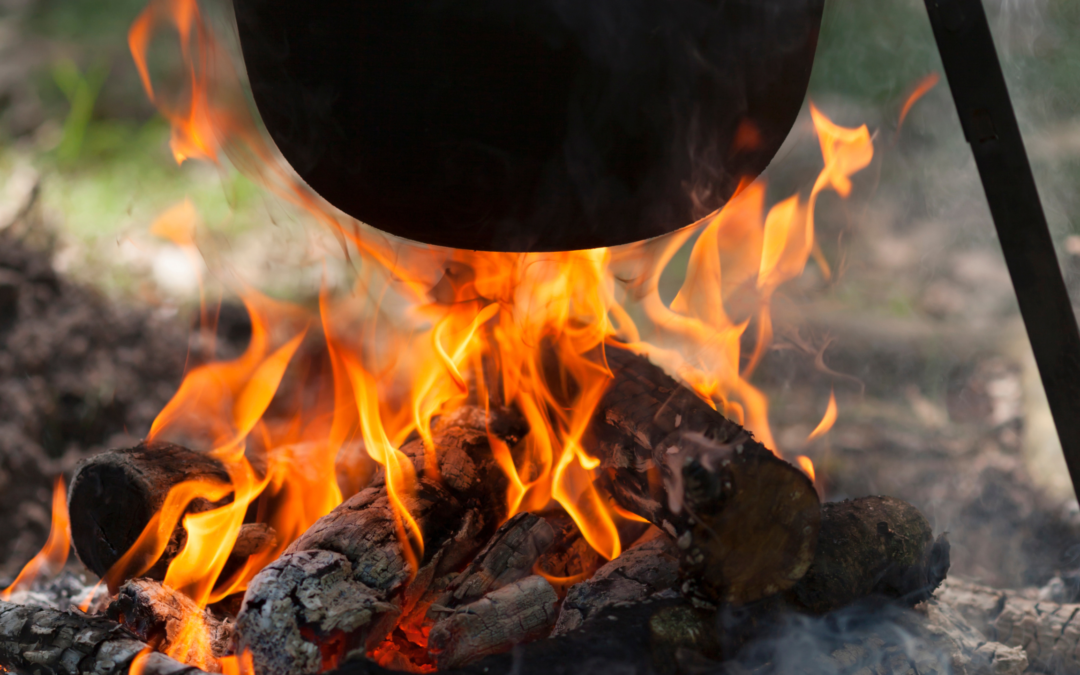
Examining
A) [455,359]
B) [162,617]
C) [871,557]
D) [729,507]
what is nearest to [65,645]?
[162,617]

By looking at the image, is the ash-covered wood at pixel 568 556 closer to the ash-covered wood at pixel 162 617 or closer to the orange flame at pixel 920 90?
the ash-covered wood at pixel 162 617

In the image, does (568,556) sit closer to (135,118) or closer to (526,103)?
(526,103)

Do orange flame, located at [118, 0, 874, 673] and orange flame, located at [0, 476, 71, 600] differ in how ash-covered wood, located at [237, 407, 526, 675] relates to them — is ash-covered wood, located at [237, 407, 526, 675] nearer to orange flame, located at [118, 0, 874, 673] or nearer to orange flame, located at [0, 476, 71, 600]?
orange flame, located at [118, 0, 874, 673]

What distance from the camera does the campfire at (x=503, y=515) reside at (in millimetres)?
1071

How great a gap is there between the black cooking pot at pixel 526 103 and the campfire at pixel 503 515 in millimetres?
228

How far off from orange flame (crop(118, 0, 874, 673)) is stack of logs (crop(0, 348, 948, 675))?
1.7 inches

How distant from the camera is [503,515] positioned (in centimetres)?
145

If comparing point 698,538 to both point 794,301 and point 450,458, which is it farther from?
point 794,301

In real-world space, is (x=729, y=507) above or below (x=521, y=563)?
above

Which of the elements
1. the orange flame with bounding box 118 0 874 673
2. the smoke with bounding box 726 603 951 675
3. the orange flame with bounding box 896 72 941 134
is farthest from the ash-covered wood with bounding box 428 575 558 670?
the orange flame with bounding box 896 72 941 134

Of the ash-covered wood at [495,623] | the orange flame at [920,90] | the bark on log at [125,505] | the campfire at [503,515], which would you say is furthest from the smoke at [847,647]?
the orange flame at [920,90]

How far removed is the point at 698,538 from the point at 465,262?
78cm

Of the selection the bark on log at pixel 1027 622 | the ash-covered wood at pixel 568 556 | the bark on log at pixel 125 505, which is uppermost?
the bark on log at pixel 125 505

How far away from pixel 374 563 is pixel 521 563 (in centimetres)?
27
